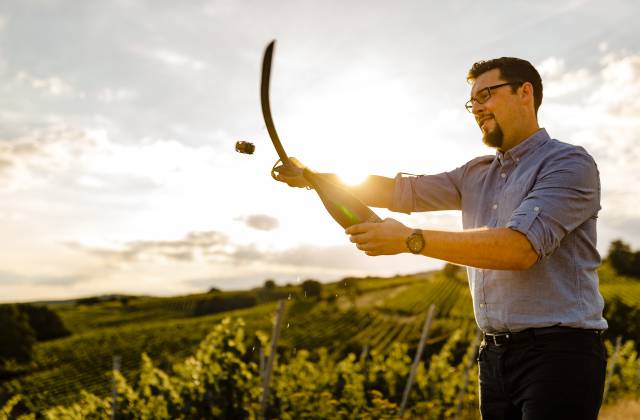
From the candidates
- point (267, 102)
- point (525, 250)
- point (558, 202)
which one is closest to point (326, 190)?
point (267, 102)

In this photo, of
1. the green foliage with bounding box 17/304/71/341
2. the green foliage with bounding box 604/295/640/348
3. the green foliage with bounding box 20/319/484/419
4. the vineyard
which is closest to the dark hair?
the green foliage with bounding box 20/319/484/419

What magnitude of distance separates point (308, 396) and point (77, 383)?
34.5 meters

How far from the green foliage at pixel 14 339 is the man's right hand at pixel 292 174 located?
5061 cm

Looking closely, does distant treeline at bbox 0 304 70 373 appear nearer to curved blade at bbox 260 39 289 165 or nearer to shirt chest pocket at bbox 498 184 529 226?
curved blade at bbox 260 39 289 165

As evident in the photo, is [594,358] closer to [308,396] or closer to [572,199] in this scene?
[572,199]

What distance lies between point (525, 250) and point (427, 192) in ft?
2.90

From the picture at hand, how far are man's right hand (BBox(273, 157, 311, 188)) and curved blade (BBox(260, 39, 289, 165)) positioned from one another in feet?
0.11

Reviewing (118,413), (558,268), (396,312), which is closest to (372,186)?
(558,268)

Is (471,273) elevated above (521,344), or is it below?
above

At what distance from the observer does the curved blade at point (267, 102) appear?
1.85m

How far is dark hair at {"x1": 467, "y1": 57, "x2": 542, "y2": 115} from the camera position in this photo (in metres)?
2.22

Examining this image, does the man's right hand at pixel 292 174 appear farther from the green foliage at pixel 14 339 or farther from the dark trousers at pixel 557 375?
the green foliage at pixel 14 339

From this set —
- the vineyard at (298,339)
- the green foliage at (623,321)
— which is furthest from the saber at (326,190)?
the green foliage at (623,321)

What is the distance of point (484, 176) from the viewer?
2.38m
